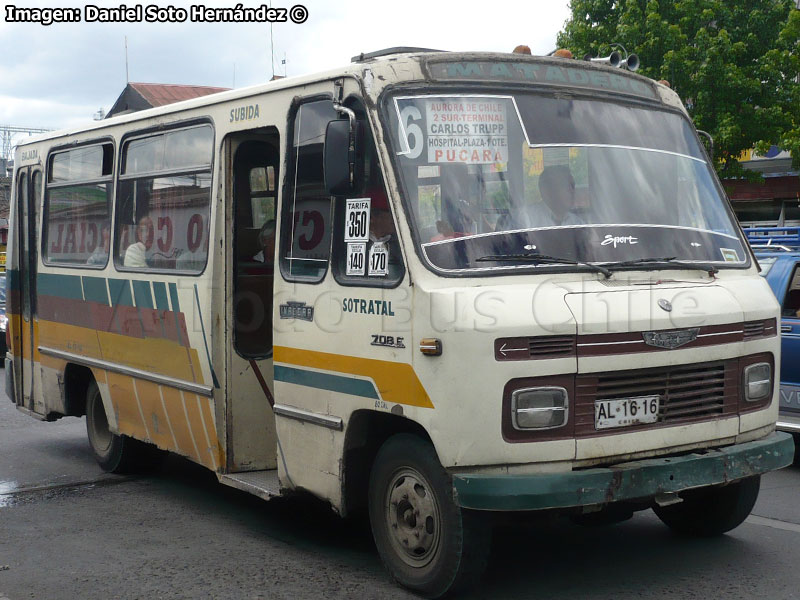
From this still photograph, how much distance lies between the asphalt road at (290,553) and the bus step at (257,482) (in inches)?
9.0

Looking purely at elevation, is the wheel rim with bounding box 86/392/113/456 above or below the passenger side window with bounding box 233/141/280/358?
below

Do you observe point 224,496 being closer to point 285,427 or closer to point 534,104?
point 285,427

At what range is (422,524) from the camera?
5230 mm

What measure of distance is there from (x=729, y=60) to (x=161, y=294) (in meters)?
17.0

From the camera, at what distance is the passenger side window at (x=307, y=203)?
5.84 meters

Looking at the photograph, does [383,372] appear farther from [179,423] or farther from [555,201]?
[179,423]

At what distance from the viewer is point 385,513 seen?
5465mm

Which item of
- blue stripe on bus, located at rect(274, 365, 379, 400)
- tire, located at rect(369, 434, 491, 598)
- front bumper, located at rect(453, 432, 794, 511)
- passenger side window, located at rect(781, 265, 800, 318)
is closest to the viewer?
front bumper, located at rect(453, 432, 794, 511)

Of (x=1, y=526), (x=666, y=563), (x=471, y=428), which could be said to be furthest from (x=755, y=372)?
(x=1, y=526)

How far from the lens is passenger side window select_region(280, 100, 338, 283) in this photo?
5836mm

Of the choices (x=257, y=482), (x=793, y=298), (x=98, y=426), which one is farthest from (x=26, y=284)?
(x=793, y=298)

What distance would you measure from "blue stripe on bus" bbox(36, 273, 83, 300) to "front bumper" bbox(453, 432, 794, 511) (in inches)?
194

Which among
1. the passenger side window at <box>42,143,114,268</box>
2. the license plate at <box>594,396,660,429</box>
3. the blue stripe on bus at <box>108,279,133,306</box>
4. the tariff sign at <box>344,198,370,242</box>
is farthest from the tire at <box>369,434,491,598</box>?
the passenger side window at <box>42,143,114,268</box>

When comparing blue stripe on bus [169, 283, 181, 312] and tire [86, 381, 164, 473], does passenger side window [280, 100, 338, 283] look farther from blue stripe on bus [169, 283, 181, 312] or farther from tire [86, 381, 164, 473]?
tire [86, 381, 164, 473]
